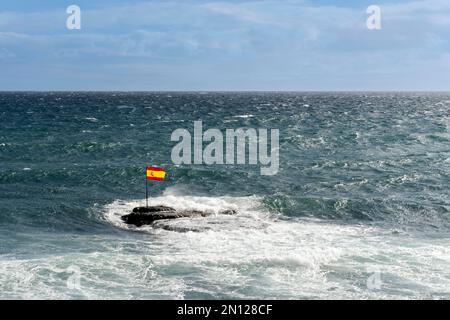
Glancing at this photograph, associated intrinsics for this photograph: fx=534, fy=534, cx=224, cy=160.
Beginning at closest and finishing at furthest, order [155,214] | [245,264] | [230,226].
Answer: [245,264], [230,226], [155,214]

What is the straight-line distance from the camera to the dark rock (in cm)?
3544

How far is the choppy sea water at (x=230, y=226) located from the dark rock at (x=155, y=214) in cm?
89

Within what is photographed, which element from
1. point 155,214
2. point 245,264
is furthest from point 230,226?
point 245,264

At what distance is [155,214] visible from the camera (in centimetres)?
3591

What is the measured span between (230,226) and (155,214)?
528cm

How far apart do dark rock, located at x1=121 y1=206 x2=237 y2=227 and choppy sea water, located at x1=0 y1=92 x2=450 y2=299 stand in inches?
35.1

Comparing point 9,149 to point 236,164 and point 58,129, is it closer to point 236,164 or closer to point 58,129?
point 58,129

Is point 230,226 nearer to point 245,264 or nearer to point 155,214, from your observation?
point 155,214

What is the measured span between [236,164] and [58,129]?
40057 millimetres

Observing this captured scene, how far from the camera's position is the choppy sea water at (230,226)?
82.2 feet

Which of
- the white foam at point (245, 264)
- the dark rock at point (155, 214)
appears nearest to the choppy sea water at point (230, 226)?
the white foam at point (245, 264)

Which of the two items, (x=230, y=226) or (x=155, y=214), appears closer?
(x=230, y=226)
